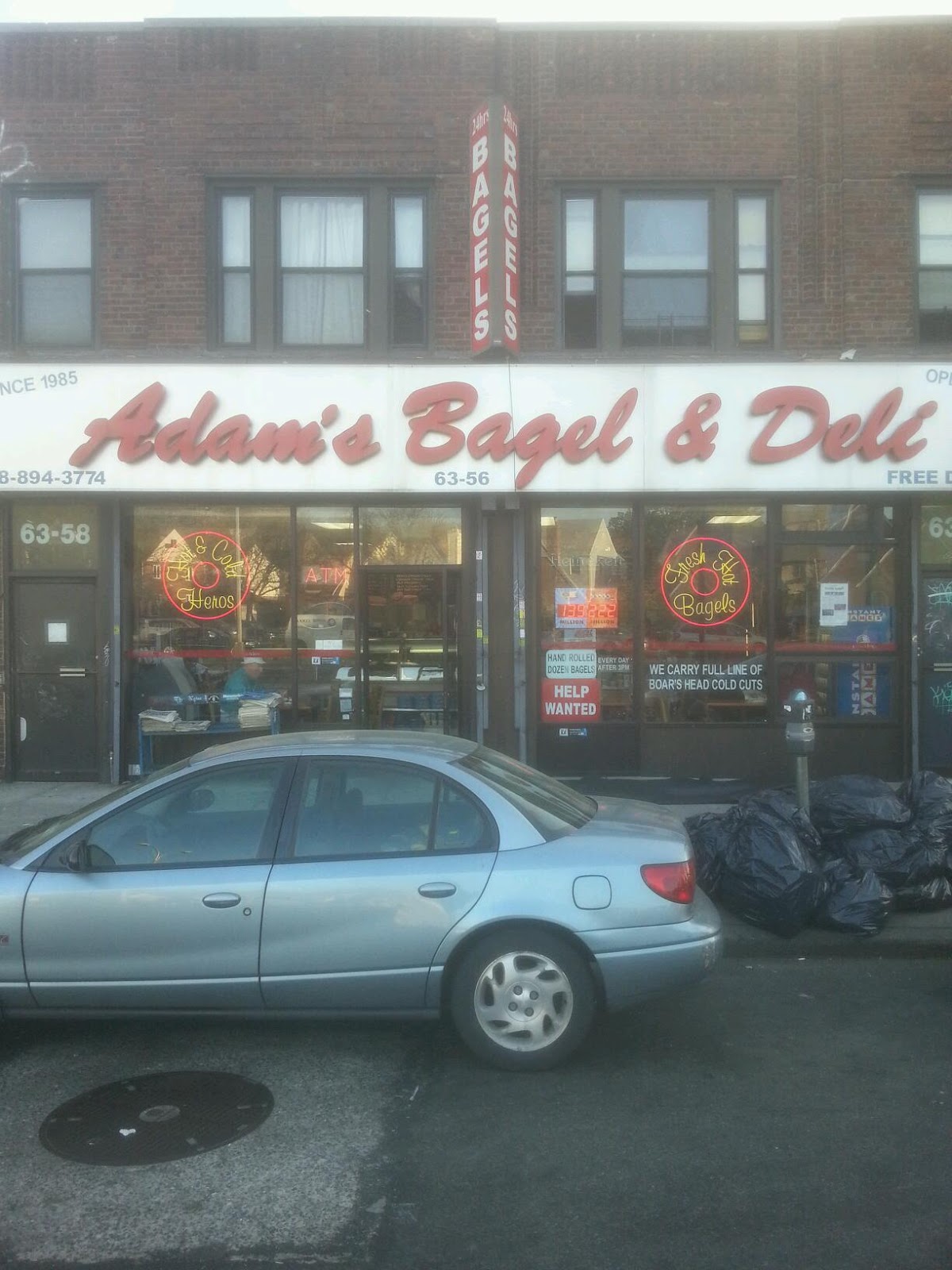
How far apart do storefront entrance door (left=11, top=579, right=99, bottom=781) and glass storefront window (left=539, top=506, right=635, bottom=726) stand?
15.7 ft

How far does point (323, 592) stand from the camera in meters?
13.0

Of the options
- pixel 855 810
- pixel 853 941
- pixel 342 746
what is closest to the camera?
pixel 342 746

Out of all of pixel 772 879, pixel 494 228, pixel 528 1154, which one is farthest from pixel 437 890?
pixel 494 228

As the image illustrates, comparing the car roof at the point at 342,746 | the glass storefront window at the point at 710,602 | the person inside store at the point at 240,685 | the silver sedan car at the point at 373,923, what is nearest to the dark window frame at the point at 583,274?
the glass storefront window at the point at 710,602

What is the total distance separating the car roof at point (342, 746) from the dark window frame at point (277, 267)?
7.20m

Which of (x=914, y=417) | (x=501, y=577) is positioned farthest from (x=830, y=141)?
(x=501, y=577)

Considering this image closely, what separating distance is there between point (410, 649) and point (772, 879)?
6.16m

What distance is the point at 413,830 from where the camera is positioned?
5.75m

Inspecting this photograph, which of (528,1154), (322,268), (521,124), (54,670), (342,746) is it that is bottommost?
(528,1154)

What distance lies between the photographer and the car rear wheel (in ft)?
18.0

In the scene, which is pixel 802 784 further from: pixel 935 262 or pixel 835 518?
pixel 935 262

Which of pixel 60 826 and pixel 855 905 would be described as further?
pixel 855 905

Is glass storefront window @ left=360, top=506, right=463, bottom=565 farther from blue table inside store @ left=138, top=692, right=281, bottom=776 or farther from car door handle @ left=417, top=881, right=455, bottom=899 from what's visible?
car door handle @ left=417, top=881, right=455, bottom=899

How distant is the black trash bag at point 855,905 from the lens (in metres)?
7.64
